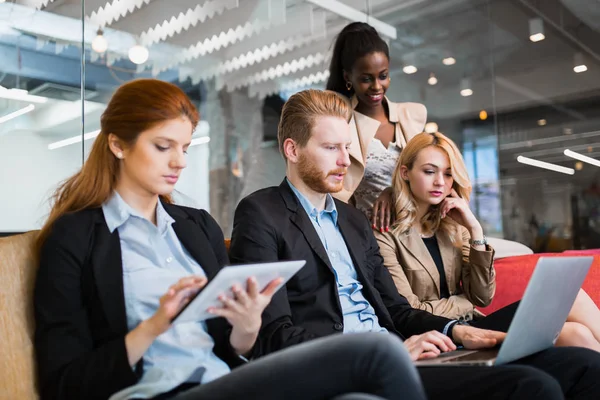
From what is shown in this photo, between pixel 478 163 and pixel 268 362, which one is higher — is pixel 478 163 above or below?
above

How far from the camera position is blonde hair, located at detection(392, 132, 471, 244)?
8.26 feet

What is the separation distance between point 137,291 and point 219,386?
344 mm

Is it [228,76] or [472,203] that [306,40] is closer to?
[228,76]

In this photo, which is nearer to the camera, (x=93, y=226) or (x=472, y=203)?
(x=93, y=226)

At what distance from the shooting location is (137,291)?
1487 millimetres

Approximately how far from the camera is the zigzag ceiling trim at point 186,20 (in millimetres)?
5208

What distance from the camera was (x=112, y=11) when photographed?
4680 mm

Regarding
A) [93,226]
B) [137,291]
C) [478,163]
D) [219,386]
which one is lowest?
[219,386]

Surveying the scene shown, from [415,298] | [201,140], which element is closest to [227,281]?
[415,298]

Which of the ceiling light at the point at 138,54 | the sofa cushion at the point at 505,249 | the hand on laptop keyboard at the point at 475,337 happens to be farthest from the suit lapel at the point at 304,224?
the ceiling light at the point at 138,54

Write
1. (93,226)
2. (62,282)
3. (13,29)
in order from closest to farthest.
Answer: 1. (62,282)
2. (93,226)
3. (13,29)

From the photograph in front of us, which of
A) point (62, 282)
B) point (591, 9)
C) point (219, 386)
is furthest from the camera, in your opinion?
point (591, 9)

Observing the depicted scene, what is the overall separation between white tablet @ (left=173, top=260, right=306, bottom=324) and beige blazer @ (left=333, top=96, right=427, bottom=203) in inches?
61.7

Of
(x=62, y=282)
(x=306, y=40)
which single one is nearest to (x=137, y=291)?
(x=62, y=282)
